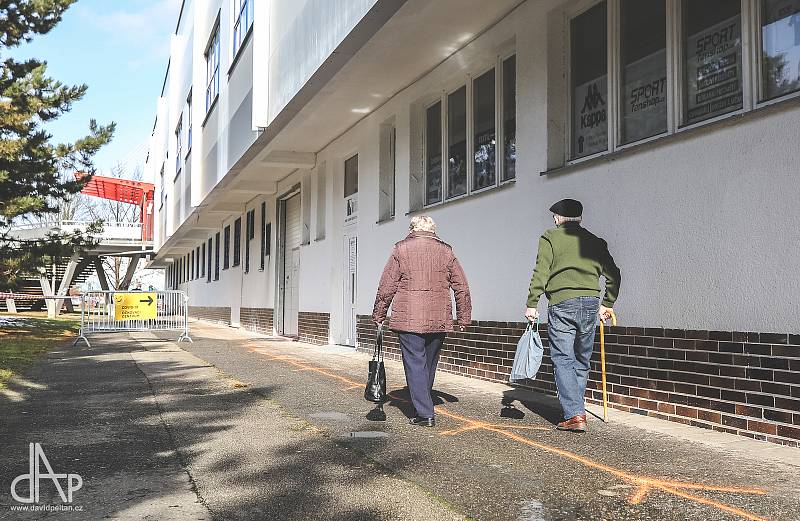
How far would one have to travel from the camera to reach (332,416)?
700 cm

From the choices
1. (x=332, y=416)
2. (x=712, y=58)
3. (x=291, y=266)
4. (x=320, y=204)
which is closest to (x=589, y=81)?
(x=712, y=58)

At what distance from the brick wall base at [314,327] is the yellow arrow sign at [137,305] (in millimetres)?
3273

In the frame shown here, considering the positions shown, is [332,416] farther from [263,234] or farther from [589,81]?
[263,234]

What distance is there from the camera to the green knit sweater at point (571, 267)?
6281 mm

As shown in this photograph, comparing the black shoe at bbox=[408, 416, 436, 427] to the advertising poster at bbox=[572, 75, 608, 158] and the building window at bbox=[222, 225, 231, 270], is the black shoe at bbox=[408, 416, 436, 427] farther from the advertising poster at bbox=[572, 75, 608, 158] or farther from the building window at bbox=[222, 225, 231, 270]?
the building window at bbox=[222, 225, 231, 270]

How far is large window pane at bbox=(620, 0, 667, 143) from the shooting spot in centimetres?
725

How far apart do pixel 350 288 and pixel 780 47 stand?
1045cm

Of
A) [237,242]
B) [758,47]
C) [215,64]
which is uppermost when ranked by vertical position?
[215,64]

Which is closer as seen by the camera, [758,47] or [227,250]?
[758,47]

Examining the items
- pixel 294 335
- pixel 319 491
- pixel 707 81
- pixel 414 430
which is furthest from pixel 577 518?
pixel 294 335

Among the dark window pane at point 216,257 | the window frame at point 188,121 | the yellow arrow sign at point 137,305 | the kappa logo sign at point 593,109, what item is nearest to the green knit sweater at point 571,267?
the kappa logo sign at point 593,109

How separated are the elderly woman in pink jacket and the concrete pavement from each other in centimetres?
43

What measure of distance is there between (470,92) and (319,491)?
7586mm

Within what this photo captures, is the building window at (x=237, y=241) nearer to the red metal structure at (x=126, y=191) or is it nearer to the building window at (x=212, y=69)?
the building window at (x=212, y=69)
